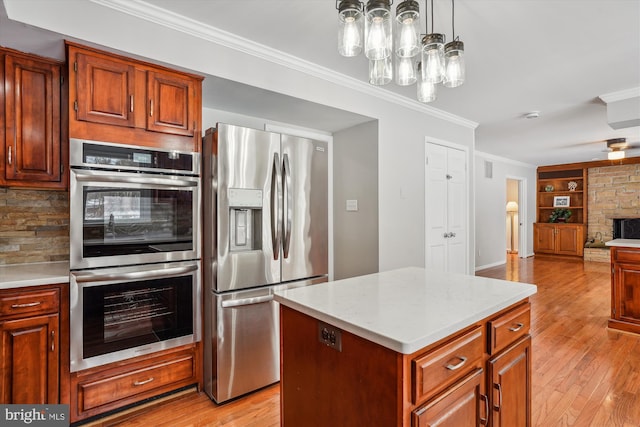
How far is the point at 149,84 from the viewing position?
2.07 m

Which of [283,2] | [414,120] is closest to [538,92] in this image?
[414,120]

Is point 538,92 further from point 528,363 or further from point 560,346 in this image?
point 528,363

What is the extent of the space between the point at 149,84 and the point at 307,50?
1.16 m

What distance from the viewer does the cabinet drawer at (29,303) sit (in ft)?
5.71

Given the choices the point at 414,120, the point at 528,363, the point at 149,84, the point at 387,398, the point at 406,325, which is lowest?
the point at 528,363

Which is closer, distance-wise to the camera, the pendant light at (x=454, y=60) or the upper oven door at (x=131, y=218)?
the pendant light at (x=454, y=60)

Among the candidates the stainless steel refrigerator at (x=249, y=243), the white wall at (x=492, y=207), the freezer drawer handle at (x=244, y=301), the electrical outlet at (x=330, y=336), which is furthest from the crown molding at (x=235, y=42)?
the white wall at (x=492, y=207)

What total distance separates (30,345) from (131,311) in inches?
19.6

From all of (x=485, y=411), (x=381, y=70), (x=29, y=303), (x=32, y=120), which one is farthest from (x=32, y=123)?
(x=485, y=411)

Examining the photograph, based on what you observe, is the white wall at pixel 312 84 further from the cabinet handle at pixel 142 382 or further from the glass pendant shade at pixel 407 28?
the cabinet handle at pixel 142 382

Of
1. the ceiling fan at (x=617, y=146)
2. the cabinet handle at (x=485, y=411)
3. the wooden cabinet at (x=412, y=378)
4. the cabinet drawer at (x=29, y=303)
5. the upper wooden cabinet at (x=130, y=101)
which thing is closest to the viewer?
the wooden cabinet at (x=412, y=378)

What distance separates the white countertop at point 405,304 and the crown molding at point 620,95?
125 inches

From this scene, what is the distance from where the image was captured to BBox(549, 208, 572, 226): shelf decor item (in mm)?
A: 8508

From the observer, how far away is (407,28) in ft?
4.68
